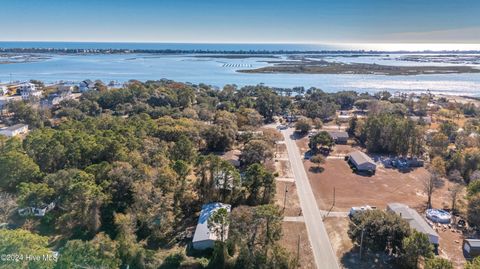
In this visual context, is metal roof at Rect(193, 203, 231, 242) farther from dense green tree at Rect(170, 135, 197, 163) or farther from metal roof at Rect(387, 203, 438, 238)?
metal roof at Rect(387, 203, 438, 238)

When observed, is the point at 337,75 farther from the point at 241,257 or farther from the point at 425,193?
the point at 241,257

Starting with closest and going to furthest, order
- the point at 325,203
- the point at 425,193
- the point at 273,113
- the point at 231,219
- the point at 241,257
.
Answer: the point at 241,257 → the point at 231,219 → the point at 325,203 → the point at 425,193 → the point at 273,113

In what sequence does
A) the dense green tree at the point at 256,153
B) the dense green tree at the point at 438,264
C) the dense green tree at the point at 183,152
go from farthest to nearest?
the dense green tree at the point at 256,153 → the dense green tree at the point at 183,152 → the dense green tree at the point at 438,264

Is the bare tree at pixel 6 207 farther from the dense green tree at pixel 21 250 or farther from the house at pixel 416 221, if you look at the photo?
the house at pixel 416 221

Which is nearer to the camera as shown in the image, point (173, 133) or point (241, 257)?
point (241, 257)

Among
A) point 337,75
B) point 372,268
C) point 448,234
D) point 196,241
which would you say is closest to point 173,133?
point 196,241

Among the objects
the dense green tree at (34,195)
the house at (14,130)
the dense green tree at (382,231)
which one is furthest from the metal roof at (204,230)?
the house at (14,130)

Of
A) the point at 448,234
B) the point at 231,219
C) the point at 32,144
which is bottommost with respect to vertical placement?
the point at 448,234
